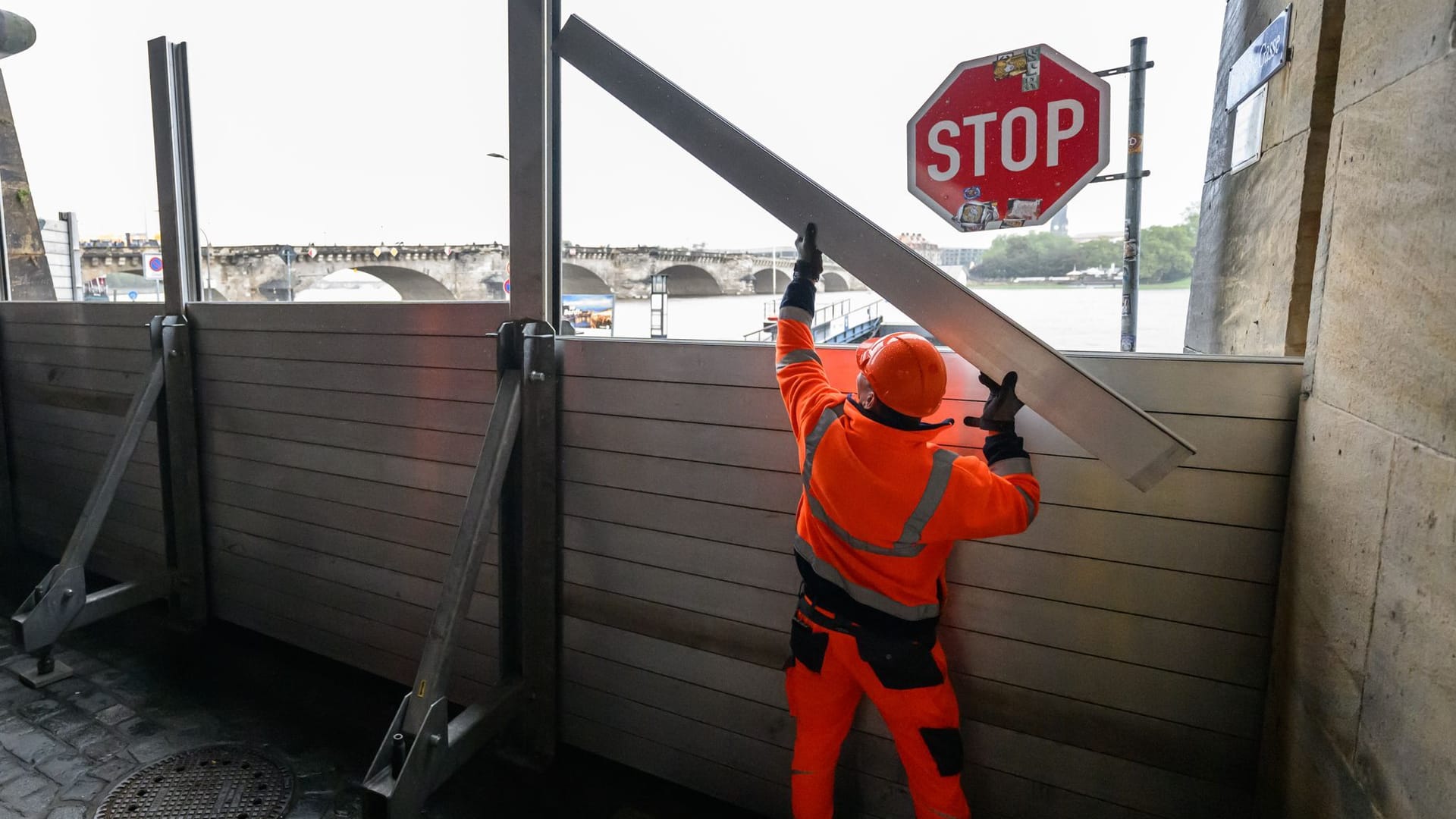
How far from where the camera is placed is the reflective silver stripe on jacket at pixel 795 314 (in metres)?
2.12

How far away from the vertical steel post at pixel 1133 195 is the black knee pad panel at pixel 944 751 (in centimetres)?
115

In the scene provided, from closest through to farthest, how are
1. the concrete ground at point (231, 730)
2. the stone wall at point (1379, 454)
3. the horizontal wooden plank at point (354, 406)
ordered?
the stone wall at point (1379, 454) → the concrete ground at point (231, 730) → the horizontal wooden plank at point (354, 406)

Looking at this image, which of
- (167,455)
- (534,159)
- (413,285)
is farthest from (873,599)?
(167,455)

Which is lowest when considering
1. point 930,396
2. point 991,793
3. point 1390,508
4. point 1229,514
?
point 991,793

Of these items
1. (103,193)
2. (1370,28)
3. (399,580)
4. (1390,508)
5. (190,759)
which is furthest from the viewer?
(103,193)

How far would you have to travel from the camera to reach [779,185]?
2072mm

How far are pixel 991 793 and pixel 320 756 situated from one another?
8.60 ft

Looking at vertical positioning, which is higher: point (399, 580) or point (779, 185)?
point (779, 185)

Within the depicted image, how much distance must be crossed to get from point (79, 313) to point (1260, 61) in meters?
6.00

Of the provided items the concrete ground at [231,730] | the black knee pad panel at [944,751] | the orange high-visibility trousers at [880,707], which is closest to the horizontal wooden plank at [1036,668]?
the orange high-visibility trousers at [880,707]

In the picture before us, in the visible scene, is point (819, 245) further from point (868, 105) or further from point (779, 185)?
→ point (868, 105)

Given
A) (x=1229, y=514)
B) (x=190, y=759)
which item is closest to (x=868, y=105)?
(x=1229, y=514)

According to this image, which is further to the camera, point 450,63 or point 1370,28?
point 450,63

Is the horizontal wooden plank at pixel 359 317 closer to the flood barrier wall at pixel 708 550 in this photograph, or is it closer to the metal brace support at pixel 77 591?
the flood barrier wall at pixel 708 550
